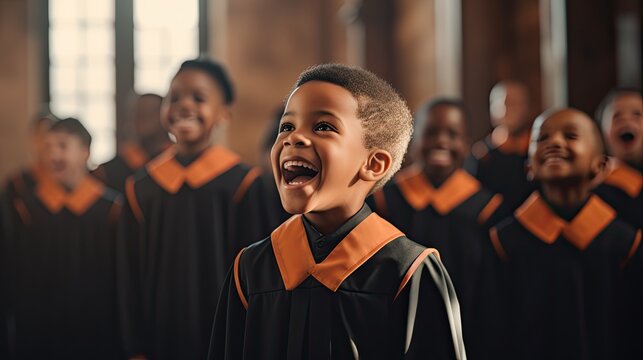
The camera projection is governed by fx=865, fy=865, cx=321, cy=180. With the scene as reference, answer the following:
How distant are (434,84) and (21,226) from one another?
14.0 ft

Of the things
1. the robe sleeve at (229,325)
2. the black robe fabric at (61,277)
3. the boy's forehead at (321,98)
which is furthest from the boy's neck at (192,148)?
the boy's forehead at (321,98)

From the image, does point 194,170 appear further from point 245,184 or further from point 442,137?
point 442,137

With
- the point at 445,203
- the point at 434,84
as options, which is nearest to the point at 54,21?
the point at 434,84

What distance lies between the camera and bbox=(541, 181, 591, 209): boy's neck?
2.99 m

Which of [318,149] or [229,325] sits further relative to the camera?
[229,325]

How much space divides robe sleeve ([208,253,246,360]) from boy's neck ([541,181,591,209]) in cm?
141

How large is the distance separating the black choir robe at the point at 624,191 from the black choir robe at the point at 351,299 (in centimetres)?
200

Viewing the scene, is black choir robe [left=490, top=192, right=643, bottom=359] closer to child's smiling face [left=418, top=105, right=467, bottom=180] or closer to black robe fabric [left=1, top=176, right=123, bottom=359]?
child's smiling face [left=418, top=105, right=467, bottom=180]

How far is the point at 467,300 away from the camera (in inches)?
141

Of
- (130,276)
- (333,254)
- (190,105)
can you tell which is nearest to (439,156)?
(190,105)

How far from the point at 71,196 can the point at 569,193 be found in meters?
2.64

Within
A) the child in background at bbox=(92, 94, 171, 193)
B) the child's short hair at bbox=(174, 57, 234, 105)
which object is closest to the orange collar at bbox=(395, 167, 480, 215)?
the child's short hair at bbox=(174, 57, 234, 105)

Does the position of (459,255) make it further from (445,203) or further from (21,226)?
(21,226)

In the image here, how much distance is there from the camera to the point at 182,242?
336 centimetres
